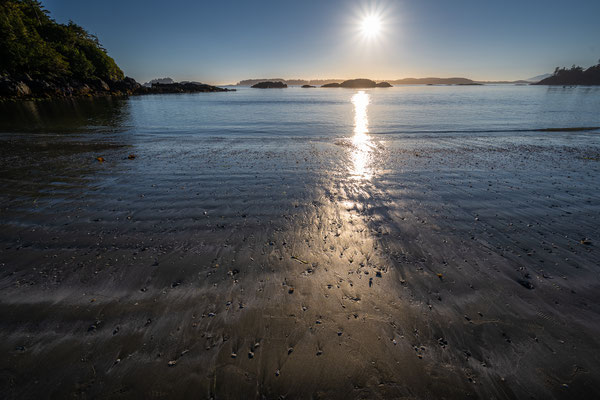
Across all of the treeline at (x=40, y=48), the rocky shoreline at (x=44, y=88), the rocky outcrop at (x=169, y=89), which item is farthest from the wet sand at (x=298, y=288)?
the rocky outcrop at (x=169, y=89)

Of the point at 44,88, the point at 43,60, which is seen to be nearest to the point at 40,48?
the point at 43,60

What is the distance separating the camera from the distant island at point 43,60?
52844 mm

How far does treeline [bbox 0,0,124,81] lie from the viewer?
56719 mm

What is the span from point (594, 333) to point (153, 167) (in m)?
14.2

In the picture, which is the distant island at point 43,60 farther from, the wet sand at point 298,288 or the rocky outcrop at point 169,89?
the wet sand at point 298,288

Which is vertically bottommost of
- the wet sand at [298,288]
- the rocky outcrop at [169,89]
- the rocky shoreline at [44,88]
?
the wet sand at [298,288]

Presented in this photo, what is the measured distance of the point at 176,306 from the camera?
3926 mm

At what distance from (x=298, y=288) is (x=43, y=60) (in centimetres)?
9974

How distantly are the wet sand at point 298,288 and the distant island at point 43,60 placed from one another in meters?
66.0

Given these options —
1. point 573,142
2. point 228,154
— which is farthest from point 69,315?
point 573,142

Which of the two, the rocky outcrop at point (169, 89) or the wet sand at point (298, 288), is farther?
the rocky outcrop at point (169, 89)

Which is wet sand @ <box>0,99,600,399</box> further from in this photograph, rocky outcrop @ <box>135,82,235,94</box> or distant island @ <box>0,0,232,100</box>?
rocky outcrop @ <box>135,82,235,94</box>

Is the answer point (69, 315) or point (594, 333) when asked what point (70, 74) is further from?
point (594, 333)

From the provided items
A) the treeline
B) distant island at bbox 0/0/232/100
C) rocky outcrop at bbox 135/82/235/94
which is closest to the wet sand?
distant island at bbox 0/0/232/100
